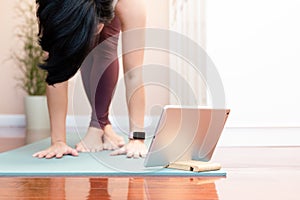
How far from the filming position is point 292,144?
7.59 feet

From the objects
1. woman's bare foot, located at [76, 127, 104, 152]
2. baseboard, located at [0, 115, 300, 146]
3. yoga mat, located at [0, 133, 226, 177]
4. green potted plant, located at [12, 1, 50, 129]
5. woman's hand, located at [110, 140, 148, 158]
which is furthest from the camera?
green potted plant, located at [12, 1, 50, 129]

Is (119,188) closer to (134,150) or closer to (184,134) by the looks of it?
(184,134)

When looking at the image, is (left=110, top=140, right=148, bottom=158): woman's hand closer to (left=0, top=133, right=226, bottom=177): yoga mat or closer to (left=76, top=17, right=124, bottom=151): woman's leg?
(left=0, top=133, right=226, bottom=177): yoga mat

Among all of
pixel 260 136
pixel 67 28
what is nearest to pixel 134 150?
pixel 67 28

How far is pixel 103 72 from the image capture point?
6.95ft

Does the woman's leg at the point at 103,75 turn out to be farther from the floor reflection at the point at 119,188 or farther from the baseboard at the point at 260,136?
the floor reflection at the point at 119,188

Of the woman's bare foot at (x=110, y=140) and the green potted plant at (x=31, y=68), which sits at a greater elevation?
the green potted plant at (x=31, y=68)

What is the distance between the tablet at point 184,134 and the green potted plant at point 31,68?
1.89m

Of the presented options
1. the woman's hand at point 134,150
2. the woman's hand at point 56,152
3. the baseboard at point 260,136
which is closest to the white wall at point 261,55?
the baseboard at point 260,136

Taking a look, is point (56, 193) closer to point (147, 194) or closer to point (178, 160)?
point (147, 194)

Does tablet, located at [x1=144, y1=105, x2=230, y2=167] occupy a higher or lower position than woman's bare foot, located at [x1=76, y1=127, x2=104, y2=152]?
higher

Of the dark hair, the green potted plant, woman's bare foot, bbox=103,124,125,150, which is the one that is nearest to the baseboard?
woman's bare foot, bbox=103,124,125,150

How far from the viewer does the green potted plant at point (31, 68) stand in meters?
3.36

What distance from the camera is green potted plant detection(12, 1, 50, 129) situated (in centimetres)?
336
